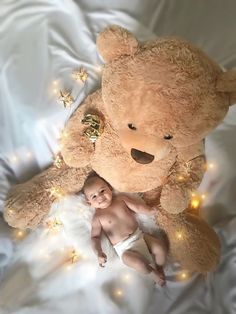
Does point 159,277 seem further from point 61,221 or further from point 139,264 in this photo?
point 61,221

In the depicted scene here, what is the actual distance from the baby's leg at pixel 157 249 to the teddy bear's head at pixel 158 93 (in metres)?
0.25

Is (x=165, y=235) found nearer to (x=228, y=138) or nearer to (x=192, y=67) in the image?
(x=228, y=138)

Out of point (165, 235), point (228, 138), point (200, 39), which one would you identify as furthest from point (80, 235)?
point (200, 39)

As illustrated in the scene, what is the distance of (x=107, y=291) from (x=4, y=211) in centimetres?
30

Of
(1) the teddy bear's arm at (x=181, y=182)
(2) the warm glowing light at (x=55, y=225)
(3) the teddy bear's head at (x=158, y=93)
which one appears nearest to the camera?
(3) the teddy bear's head at (x=158, y=93)

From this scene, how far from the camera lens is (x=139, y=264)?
3.50 ft

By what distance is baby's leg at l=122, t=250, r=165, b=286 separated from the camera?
1067mm

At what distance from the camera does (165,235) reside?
1146 millimetres

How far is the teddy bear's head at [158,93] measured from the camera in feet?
2.84

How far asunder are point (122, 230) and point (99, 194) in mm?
95

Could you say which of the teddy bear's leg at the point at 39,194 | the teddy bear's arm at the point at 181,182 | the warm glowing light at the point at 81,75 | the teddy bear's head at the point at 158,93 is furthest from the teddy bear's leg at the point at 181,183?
the warm glowing light at the point at 81,75

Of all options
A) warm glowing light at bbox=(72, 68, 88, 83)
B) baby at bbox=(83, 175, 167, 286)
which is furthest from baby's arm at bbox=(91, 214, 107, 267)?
warm glowing light at bbox=(72, 68, 88, 83)

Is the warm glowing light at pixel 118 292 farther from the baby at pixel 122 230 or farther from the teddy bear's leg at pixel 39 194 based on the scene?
the teddy bear's leg at pixel 39 194

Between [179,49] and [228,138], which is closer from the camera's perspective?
[179,49]
